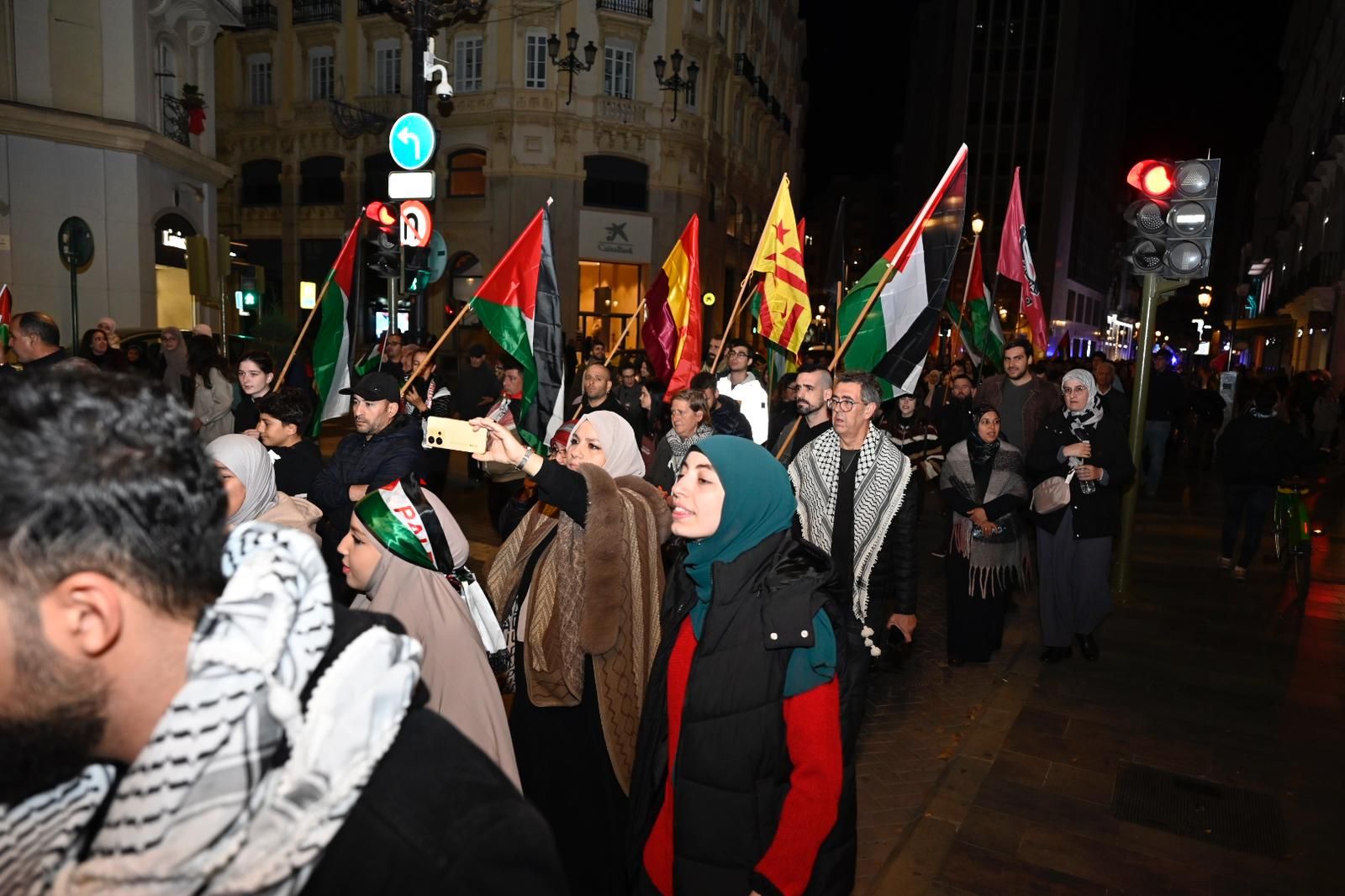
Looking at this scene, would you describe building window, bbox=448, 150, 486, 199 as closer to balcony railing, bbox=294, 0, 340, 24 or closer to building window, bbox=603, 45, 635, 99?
building window, bbox=603, 45, 635, 99

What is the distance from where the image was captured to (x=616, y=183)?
3322 cm

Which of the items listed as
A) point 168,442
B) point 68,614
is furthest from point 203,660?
point 168,442

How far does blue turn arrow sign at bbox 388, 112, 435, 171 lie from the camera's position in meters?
10.2

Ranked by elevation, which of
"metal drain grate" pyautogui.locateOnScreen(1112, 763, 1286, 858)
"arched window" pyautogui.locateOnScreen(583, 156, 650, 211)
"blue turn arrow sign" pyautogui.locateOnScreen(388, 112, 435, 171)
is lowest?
"metal drain grate" pyautogui.locateOnScreen(1112, 763, 1286, 858)

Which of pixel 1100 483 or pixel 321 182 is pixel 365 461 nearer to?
pixel 1100 483

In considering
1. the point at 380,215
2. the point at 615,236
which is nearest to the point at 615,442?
the point at 380,215

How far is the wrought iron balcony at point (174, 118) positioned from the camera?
70.1 ft

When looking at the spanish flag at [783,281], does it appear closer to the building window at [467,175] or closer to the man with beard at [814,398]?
the man with beard at [814,398]

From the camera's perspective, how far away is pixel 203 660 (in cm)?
97

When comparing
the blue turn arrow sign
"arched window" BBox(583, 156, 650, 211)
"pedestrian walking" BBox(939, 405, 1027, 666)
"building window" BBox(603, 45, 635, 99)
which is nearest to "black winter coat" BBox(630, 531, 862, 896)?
"pedestrian walking" BBox(939, 405, 1027, 666)

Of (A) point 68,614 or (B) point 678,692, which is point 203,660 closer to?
(A) point 68,614

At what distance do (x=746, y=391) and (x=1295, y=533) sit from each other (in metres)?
5.81

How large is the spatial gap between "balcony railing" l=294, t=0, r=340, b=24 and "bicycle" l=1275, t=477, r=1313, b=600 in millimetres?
36758

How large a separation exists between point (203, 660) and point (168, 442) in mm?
248
